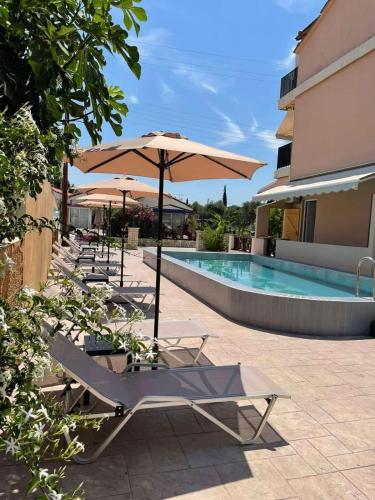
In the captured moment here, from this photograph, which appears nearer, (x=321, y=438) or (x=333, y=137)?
(x=321, y=438)

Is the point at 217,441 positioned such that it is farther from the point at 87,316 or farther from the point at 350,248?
the point at 350,248

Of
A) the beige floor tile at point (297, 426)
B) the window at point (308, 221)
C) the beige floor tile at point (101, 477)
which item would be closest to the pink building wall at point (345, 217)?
the window at point (308, 221)

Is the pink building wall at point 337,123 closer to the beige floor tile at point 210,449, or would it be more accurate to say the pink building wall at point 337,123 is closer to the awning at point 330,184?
the awning at point 330,184

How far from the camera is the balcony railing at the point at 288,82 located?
3072 centimetres

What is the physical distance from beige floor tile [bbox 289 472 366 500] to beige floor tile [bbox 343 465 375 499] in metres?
0.07

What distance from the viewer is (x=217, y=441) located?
5.09 metres

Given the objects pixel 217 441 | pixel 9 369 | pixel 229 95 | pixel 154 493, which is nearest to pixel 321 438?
pixel 217 441

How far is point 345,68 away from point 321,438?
2251 centimetres

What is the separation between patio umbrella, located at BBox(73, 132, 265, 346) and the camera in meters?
6.65

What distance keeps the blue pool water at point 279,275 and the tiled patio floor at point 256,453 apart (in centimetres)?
763

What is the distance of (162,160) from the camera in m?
7.58

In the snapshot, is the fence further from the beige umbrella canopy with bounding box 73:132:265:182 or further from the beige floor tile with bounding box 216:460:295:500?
the beige floor tile with bounding box 216:460:295:500

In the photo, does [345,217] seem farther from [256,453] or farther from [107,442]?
[107,442]

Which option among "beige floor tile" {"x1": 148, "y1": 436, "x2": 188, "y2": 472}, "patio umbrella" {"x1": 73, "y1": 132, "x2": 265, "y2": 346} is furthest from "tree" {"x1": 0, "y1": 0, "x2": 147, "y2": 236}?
"beige floor tile" {"x1": 148, "y1": 436, "x2": 188, "y2": 472}
